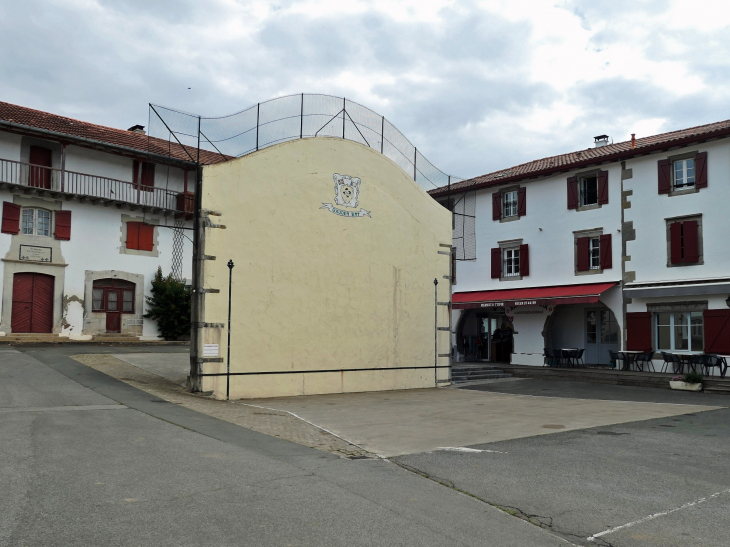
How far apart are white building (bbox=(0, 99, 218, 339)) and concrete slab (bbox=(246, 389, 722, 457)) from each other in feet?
41.9

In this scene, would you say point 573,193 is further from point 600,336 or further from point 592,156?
point 600,336

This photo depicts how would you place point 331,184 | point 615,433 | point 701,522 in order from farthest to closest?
point 331,184
point 615,433
point 701,522

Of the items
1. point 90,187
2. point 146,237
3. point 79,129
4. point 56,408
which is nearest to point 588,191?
point 146,237

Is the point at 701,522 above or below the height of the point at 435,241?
below

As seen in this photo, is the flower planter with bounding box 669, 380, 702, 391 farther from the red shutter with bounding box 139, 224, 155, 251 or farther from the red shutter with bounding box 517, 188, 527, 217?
the red shutter with bounding box 139, 224, 155, 251

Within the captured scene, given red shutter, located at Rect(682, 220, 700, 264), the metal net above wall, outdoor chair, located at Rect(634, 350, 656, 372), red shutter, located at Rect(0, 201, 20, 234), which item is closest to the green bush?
red shutter, located at Rect(0, 201, 20, 234)

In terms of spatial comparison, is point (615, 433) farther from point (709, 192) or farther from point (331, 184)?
point (709, 192)

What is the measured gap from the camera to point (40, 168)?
80.6 feet

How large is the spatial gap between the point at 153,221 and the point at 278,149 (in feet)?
46.4

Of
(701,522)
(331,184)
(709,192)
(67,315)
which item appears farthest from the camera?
(67,315)

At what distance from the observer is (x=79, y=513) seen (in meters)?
4.89

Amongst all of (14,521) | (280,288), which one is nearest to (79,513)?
(14,521)

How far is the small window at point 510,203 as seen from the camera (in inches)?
1062

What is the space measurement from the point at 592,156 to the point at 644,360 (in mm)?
8254
